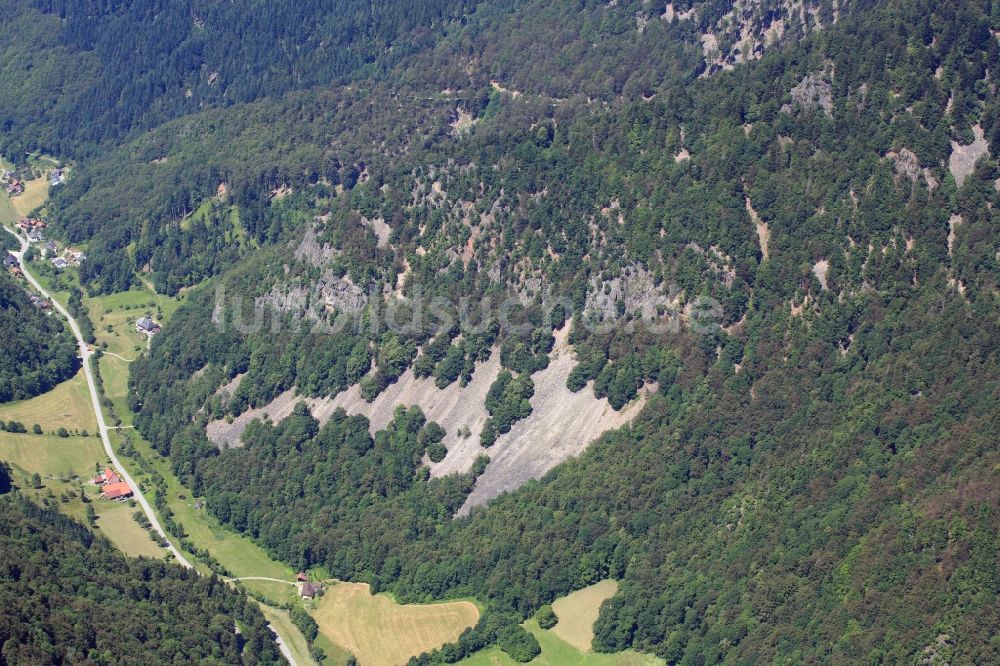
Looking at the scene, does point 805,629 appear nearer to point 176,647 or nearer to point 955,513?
point 955,513

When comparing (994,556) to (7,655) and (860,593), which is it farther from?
(7,655)

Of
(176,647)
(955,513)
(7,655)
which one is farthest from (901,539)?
(7,655)

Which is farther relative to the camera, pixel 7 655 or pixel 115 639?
pixel 115 639

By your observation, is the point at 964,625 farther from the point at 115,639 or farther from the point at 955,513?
the point at 115,639

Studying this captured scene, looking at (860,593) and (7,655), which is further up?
(7,655)

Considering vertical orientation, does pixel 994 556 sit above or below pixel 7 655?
below

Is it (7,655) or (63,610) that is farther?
(63,610)

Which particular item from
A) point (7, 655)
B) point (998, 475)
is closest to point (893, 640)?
point (998, 475)
